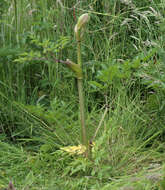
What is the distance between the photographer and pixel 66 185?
1.32m

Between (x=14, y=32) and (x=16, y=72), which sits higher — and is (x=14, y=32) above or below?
above

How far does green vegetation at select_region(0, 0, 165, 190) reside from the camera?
4.38 feet

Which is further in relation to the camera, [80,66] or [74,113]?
[74,113]

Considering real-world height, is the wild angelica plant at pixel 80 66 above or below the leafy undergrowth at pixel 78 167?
above

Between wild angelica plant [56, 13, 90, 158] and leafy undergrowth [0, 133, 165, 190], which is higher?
wild angelica plant [56, 13, 90, 158]

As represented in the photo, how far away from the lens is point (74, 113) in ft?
5.97

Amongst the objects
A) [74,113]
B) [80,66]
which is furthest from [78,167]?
[74,113]

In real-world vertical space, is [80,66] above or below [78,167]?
above

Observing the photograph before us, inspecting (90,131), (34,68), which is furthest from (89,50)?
(90,131)

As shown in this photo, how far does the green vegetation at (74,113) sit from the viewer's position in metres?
1.33

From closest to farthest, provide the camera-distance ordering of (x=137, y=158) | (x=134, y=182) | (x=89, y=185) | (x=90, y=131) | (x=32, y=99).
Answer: (x=134, y=182) < (x=89, y=185) < (x=137, y=158) < (x=90, y=131) < (x=32, y=99)

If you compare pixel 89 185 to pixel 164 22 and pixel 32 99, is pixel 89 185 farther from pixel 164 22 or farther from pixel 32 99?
pixel 164 22

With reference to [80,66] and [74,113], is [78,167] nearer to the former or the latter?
→ [80,66]

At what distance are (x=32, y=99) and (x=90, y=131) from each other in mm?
460
